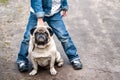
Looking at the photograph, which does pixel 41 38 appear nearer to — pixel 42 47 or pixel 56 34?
pixel 42 47

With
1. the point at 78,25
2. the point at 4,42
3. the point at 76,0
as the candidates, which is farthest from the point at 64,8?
the point at 76,0

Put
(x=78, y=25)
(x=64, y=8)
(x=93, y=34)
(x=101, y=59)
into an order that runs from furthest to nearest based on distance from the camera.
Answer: (x=78, y=25) < (x=93, y=34) < (x=101, y=59) < (x=64, y=8)

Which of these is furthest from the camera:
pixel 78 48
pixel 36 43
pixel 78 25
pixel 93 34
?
pixel 78 25

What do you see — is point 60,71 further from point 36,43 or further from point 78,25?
point 78,25

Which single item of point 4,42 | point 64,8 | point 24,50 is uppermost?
point 64,8

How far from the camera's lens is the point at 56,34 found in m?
5.92

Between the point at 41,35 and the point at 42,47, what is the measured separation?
19 cm

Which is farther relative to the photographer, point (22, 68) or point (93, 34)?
point (93, 34)

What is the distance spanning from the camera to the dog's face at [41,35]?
213 inches

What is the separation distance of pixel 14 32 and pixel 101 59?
196 cm

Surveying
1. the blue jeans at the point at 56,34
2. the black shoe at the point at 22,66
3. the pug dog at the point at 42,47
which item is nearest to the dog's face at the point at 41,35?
the pug dog at the point at 42,47

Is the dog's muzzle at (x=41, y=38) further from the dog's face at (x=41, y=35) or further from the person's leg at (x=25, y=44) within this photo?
the person's leg at (x=25, y=44)

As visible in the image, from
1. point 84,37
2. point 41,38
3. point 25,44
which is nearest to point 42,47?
point 41,38

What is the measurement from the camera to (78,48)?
6.77 meters
